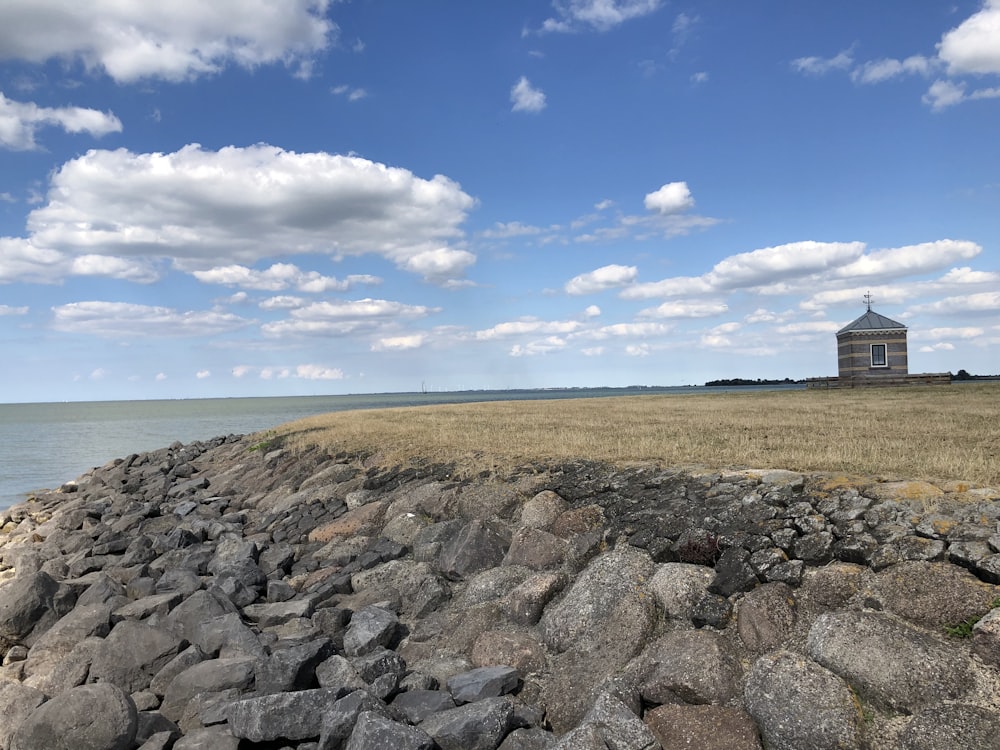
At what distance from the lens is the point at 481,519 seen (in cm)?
1189

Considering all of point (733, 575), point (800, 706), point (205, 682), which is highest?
point (733, 575)

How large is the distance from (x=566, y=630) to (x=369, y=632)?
8.38 ft

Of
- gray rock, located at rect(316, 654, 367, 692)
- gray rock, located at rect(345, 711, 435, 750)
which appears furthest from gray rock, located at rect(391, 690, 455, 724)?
gray rock, located at rect(345, 711, 435, 750)

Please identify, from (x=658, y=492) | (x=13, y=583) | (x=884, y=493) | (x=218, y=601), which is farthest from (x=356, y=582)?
(x=884, y=493)

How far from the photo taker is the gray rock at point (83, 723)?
291 inches

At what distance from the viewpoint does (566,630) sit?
27.5 ft

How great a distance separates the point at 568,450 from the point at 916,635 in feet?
28.8

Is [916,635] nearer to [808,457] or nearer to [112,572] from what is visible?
[808,457]

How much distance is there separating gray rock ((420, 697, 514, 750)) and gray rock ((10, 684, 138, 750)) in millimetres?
3228

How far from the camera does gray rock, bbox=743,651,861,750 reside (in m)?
6.09

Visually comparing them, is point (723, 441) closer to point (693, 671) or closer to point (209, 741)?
point (693, 671)

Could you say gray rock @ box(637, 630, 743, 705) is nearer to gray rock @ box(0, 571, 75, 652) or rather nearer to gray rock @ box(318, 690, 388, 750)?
gray rock @ box(318, 690, 388, 750)

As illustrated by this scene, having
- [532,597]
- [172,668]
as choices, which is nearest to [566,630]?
[532,597]

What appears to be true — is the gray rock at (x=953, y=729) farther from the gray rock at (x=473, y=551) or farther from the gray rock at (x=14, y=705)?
the gray rock at (x=14, y=705)
